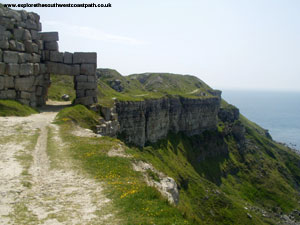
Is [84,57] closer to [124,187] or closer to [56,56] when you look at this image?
[56,56]

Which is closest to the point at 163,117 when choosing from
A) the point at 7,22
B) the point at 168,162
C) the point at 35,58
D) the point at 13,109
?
the point at 168,162

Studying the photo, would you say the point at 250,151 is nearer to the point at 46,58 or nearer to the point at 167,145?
the point at 167,145

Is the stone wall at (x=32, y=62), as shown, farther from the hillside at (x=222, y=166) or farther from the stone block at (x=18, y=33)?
the hillside at (x=222, y=166)

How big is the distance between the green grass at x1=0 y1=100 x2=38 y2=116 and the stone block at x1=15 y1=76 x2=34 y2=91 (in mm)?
2394

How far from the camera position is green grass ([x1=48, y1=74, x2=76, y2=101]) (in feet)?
154

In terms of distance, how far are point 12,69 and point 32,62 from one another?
10.5 feet

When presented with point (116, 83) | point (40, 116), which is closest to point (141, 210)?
point (40, 116)

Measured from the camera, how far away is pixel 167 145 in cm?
8044

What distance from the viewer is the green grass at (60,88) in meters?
46.8

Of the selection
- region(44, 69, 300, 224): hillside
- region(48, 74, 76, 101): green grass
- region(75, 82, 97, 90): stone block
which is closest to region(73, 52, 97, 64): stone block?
region(75, 82, 97, 90): stone block

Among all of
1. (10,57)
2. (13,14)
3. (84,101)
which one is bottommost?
(84,101)

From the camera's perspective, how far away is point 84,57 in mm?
37344

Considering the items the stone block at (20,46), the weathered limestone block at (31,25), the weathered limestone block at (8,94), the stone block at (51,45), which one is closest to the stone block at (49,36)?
the stone block at (51,45)

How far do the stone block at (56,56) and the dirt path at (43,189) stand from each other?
62.1ft
